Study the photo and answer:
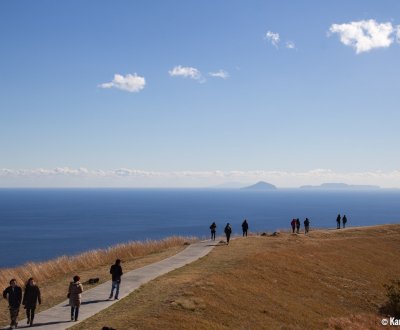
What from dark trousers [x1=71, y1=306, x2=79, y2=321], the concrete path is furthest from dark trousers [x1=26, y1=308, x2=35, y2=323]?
dark trousers [x1=71, y1=306, x2=79, y2=321]

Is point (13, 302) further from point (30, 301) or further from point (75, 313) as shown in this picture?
point (75, 313)

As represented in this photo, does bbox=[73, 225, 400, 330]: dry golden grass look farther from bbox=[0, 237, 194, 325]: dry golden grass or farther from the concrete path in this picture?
bbox=[0, 237, 194, 325]: dry golden grass

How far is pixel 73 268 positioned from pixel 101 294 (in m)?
9.14

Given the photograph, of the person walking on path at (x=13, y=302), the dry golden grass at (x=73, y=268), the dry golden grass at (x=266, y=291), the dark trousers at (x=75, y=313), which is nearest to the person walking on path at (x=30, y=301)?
the person walking on path at (x=13, y=302)

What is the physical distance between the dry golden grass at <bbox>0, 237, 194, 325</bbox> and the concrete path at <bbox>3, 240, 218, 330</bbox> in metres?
1.00

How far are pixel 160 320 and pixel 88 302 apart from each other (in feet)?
15.3

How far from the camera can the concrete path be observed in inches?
642

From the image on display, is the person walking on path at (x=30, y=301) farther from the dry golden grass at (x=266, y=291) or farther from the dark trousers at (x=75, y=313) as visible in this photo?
the dry golden grass at (x=266, y=291)

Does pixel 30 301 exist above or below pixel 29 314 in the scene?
above

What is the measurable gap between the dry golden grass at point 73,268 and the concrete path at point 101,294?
3.30 ft

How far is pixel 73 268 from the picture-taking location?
28.9 meters

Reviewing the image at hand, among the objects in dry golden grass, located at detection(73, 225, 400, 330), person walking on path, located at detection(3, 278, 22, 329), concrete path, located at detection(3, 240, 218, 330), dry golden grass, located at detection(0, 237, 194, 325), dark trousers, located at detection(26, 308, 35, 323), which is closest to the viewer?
Answer: person walking on path, located at detection(3, 278, 22, 329)

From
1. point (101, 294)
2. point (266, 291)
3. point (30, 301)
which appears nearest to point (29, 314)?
point (30, 301)

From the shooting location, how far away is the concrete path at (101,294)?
16.3 meters
